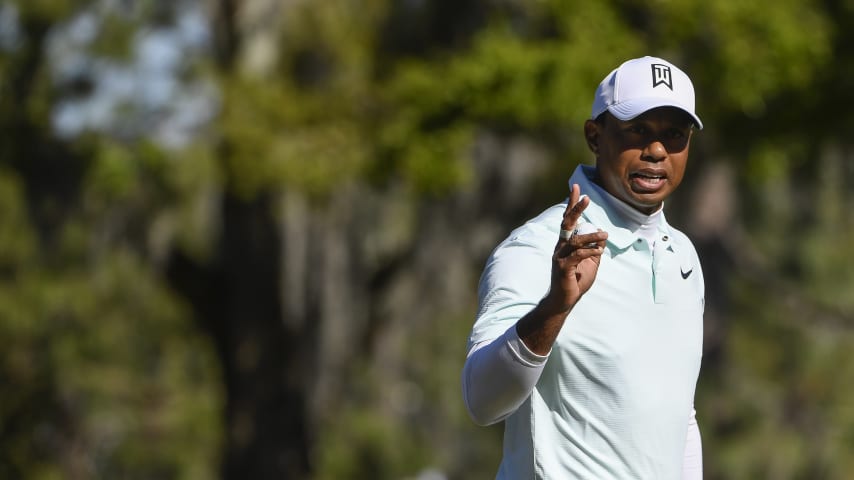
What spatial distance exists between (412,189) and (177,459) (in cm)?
1394

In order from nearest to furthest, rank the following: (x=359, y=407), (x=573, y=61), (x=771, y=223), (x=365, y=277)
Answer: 1. (x=573, y=61)
2. (x=365, y=277)
3. (x=359, y=407)
4. (x=771, y=223)

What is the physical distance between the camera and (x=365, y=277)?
1859cm

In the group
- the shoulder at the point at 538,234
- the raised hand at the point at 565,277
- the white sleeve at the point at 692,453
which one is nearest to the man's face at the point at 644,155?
the shoulder at the point at 538,234

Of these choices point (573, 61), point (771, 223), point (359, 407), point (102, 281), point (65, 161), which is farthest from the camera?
point (771, 223)

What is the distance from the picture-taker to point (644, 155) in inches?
137

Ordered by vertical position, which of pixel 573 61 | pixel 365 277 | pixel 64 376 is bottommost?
pixel 64 376

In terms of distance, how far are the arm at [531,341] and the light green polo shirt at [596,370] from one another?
10cm

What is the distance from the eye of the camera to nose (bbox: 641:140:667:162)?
348 cm

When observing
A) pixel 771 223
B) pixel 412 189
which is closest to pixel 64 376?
pixel 412 189

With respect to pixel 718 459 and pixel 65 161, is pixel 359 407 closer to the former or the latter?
pixel 718 459

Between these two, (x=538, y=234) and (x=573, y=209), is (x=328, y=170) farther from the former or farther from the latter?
(x=573, y=209)

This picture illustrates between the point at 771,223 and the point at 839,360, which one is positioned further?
the point at 771,223

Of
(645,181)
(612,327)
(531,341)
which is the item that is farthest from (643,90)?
(531,341)

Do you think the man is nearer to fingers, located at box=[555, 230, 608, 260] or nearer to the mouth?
the mouth
